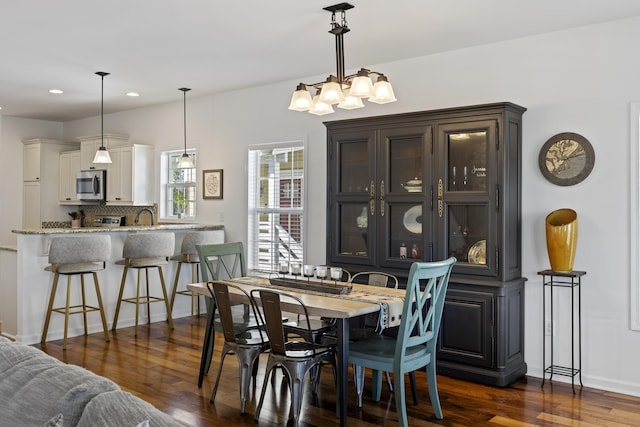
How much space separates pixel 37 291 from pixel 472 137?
4.18 meters

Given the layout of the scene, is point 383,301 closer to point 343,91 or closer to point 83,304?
point 343,91

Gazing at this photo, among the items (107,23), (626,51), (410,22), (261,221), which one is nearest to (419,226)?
(410,22)

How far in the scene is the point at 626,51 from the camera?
4.00 m

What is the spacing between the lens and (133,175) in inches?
287

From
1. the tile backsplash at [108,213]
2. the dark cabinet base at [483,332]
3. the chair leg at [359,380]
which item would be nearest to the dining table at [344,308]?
the chair leg at [359,380]

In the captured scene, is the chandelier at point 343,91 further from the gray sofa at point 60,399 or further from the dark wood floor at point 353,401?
the gray sofa at point 60,399

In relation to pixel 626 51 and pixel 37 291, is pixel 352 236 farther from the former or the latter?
pixel 37 291

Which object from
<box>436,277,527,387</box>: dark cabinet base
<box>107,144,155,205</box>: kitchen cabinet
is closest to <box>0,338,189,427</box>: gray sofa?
<box>436,277,527,387</box>: dark cabinet base

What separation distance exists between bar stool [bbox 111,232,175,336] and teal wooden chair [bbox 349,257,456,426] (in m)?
2.88

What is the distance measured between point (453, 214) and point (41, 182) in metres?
6.57

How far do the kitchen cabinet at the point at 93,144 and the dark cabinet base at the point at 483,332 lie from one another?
208 inches

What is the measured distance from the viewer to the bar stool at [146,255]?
5590 mm

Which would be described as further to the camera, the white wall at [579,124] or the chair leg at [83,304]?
the chair leg at [83,304]

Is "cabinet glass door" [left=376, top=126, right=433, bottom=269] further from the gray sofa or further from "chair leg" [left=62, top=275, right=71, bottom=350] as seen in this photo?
the gray sofa
